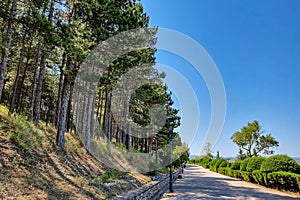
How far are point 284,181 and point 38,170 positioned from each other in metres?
14.2

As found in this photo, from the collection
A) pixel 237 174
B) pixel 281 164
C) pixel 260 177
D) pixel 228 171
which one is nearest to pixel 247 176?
pixel 260 177

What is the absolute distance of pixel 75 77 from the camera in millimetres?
11594

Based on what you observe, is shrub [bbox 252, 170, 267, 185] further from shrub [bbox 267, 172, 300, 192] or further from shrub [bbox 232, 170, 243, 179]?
shrub [bbox 232, 170, 243, 179]

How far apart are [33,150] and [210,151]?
83062mm

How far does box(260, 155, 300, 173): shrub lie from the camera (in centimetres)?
1705

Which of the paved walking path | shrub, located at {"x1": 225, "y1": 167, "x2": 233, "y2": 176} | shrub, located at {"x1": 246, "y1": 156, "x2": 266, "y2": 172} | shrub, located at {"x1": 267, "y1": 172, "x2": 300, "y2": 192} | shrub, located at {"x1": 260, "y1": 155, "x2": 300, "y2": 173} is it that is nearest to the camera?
the paved walking path

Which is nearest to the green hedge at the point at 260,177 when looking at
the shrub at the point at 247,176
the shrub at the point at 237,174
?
the shrub at the point at 247,176

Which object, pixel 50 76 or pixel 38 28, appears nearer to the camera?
pixel 38 28

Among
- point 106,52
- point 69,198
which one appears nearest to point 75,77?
point 106,52

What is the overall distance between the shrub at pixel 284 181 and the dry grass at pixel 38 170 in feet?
32.8

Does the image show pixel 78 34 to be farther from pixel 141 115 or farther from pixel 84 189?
pixel 141 115

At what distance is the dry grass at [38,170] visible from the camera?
6811mm

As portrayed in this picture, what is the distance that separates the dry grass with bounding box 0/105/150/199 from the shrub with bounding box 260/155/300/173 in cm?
1119

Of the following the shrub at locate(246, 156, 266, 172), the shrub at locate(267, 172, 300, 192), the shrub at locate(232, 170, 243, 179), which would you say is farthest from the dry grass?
the shrub at locate(232, 170, 243, 179)
